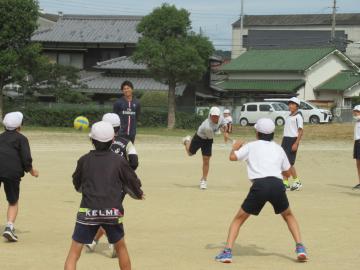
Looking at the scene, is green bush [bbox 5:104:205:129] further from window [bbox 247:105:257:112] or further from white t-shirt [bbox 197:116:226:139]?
white t-shirt [bbox 197:116:226:139]

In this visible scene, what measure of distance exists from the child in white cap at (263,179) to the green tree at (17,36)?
28.0 m

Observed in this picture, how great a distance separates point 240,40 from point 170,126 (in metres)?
41.0

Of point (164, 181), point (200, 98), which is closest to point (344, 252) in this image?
point (164, 181)

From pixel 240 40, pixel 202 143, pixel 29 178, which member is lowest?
pixel 29 178

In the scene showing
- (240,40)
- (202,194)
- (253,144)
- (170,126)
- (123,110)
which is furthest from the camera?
(240,40)

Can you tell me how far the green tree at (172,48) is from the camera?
35969 mm

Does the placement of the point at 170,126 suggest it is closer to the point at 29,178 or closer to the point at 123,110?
the point at 29,178

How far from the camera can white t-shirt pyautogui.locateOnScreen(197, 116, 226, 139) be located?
12.3m

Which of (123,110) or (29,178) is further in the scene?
(29,178)

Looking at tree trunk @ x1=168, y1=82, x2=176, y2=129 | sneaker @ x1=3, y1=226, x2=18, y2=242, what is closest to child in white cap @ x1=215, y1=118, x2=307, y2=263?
sneaker @ x1=3, y1=226, x2=18, y2=242

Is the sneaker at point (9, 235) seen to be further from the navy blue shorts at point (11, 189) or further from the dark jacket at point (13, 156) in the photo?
the dark jacket at point (13, 156)

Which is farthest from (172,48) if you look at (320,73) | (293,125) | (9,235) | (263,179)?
(263,179)

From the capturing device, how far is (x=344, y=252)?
7293mm

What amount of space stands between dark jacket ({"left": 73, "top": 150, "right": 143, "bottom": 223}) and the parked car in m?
34.5
